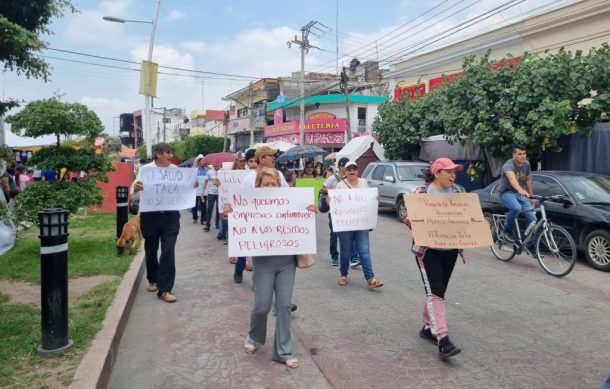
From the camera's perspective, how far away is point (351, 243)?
22.3 ft

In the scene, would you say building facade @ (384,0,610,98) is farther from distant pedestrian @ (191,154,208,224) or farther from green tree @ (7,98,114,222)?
green tree @ (7,98,114,222)

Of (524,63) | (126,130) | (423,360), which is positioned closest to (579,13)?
(524,63)

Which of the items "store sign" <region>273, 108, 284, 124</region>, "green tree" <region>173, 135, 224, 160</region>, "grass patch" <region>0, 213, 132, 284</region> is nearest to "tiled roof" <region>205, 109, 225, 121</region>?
"green tree" <region>173, 135, 224, 160</region>

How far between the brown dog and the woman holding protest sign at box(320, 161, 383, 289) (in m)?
3.67

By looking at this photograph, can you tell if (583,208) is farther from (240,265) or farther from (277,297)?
(277,297)

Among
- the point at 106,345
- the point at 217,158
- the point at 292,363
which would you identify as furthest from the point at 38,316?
the point at 217,158

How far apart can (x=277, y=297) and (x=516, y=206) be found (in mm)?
5332

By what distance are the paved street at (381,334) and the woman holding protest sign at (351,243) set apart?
17 centimetres

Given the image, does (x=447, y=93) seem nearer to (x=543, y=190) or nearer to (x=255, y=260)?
(x=543, y=190)

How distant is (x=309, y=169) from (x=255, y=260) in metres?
16.6

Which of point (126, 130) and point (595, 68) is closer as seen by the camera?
point (595, 68)

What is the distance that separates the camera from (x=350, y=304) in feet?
19.4

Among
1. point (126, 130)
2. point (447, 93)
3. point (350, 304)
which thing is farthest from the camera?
point (126, 130)

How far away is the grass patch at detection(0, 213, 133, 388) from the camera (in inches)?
145
